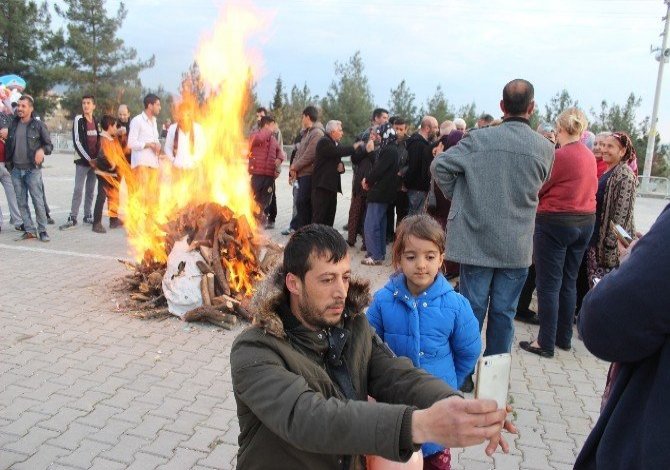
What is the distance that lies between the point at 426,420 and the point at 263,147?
939 cm

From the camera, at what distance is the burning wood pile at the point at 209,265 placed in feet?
19.8

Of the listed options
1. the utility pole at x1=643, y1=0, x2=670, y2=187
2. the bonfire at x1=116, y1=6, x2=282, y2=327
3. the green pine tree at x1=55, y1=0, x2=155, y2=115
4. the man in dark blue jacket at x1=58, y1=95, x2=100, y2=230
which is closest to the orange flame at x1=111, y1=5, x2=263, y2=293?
the bonfire at x1=116, y1=6, x2=282, y2=327

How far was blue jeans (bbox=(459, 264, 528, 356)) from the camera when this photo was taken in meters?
4.15

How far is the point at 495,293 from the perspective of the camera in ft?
13.8

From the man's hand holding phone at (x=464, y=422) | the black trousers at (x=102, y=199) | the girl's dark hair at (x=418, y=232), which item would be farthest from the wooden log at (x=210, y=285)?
the black trousers at (x=102, y=199)

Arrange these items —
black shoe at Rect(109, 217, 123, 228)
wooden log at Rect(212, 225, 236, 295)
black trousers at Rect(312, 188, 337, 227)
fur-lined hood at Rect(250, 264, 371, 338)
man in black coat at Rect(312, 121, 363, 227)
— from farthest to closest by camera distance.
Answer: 1. black shoe at Rect(109, 217, 123, 228)
2. black trousers at Rect(312, 188, 337, 227)
3. man in black coat at Rect(312, 121, 363, 227)
4. wooden log at Rect(212, 225, 236, 295)
5. fur-lined hood at Rect(250, 264, 371, 338)

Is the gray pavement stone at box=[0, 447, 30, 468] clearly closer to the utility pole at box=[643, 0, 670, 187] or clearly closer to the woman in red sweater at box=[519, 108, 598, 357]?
the woman in red sweater at box=[519, 108, 598, 357]

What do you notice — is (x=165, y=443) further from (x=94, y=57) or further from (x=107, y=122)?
(x=94, y=57)

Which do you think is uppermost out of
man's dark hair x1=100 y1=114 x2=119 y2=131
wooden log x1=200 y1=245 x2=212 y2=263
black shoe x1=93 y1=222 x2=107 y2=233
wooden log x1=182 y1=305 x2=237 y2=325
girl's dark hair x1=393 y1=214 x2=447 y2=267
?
man's dark hair x1=100 y1=114 x2=119 y2=131

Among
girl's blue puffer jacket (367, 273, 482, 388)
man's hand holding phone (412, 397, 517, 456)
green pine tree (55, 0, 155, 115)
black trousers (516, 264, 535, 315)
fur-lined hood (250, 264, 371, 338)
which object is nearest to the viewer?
man's hand holding phone (412, 397, 517, 456)

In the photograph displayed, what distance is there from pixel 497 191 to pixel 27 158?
7.80 meters

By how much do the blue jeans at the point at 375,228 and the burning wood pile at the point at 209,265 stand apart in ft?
7.31

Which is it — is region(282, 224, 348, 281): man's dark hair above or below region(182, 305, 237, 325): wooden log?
above

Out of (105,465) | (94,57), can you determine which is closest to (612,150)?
(105,465)
